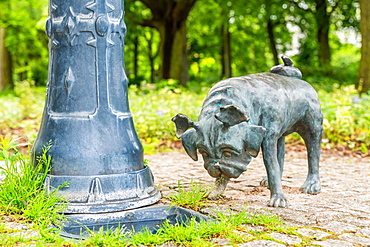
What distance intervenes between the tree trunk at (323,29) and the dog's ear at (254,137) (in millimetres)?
17184

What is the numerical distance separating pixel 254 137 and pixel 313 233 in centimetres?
81

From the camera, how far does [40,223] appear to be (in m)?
3.06

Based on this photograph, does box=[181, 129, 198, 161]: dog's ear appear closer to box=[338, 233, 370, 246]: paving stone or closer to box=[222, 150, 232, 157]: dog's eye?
box=[222, 150, 232, 157]: dog's eye

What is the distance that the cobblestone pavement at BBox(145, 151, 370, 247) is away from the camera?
123 inches

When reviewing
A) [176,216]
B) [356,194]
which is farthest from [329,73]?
[176,216]

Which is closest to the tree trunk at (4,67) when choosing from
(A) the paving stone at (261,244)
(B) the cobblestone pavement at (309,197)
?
(B) the cobblestone pavement at (309,197)

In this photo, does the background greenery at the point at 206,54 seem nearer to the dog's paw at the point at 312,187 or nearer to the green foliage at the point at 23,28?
the green foliage at the point at 23,28

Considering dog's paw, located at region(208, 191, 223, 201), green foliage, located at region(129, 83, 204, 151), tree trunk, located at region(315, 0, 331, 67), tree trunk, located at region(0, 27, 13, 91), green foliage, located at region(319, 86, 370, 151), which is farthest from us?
tree trunk, located at region(0, 27, 13, 91)

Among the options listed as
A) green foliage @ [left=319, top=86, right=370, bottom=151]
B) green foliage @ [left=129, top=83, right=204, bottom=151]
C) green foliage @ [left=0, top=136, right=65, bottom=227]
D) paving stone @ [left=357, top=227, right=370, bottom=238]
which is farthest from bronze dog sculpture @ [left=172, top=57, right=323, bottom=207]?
green foliage @ [left=129, top=83, right=204, bottom=151]

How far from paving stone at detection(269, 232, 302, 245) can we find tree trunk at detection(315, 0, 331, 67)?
57.9 feet

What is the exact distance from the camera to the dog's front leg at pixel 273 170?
3.69 meters

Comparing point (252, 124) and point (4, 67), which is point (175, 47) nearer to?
point (4, 67)

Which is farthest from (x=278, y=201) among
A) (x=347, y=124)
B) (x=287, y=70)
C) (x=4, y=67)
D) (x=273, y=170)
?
(x=4, y=67)

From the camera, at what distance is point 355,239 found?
2977mm
